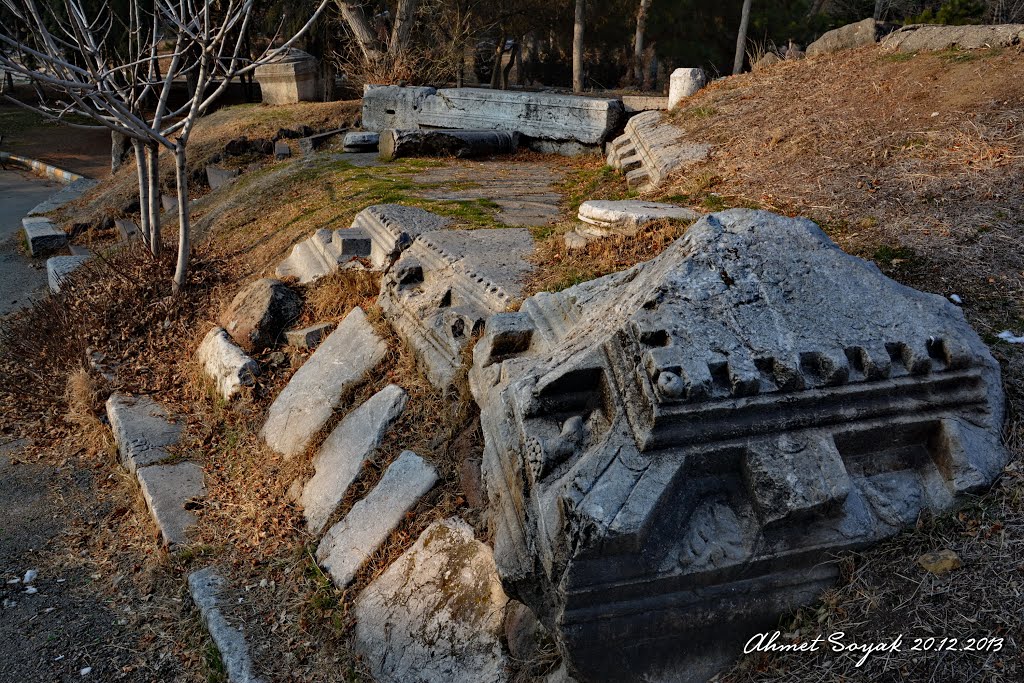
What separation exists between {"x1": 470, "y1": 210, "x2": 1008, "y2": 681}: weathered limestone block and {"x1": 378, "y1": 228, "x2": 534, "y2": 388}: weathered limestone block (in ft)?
4.62

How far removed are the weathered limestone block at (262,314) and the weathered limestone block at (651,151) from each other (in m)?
3.02

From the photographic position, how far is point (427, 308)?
480cm

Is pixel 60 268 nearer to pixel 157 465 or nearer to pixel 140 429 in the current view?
pixel 140 429

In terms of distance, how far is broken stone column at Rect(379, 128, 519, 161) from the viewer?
9.60 metres

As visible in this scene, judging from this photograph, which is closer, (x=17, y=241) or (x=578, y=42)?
(x=17, y=241)

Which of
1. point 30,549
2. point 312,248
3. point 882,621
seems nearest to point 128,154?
point 312,248

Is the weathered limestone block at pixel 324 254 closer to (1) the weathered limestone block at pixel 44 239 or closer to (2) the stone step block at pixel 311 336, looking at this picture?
(2) the stone step block at pixel 311 336

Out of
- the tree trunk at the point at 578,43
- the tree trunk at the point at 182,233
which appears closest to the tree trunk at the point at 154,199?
the tree trunk at the point at 182,233

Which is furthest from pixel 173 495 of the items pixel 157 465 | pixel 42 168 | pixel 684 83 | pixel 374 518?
pixel 42 168

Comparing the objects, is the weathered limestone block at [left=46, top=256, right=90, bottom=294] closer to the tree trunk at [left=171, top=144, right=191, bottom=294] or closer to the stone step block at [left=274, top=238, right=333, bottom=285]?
the tree trunk at [left=171, top=144, right=191, bottom=294]

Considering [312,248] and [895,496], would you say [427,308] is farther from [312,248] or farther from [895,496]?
[895,496]

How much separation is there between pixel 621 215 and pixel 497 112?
5.83m

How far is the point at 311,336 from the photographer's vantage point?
5.55 m

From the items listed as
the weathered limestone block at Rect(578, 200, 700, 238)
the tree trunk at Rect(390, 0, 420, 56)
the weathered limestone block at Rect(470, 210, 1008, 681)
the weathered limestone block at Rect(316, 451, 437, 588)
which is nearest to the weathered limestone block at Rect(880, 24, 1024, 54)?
the weathered limestone block at Rect(578, 200, 700, 238)
